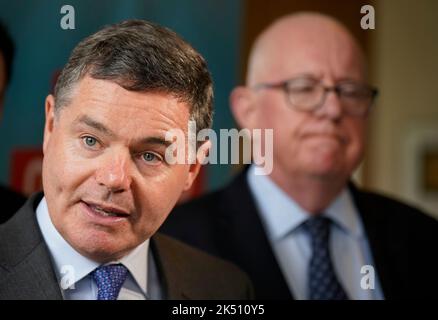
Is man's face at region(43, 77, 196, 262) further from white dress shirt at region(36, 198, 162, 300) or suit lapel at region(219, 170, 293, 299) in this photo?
suit lapel at region(219, 170, 293, 299)

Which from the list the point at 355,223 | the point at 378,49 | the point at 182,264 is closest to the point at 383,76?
the point at 378,49

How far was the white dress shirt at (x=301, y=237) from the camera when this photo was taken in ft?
3.14

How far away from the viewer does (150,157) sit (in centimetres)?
69

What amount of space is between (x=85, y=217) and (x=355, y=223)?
46 cm

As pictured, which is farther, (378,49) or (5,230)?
(378,49)

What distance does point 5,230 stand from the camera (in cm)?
69

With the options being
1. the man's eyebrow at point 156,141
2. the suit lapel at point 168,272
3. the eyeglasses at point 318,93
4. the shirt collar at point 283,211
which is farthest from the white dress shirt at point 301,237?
the man's eyebrow at point 156,141

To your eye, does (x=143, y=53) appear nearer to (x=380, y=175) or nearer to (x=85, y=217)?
(x=85, y=217)

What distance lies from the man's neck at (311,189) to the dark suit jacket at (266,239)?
44 mm

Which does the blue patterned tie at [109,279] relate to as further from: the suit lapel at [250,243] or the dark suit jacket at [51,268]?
the suit lapel at [250,243]

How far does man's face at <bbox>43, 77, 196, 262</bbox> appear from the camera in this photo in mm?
663

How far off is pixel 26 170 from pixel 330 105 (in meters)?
0.39

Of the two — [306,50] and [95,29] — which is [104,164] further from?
[306,50]

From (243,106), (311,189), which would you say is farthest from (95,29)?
(311,189)
